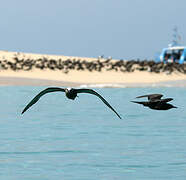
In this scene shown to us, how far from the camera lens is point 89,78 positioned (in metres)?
45.1

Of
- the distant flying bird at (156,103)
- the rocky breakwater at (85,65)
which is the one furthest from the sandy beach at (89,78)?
the distant flying bird at (156,103)

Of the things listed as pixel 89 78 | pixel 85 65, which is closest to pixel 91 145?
pixel 89 78

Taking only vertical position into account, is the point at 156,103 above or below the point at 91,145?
above

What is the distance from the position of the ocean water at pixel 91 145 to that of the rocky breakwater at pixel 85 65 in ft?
81.5

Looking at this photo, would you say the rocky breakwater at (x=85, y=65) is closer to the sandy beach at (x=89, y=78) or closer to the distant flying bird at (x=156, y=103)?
the sandy beach at (x=89, y=78)

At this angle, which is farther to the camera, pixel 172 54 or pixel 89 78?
pixel 172 54

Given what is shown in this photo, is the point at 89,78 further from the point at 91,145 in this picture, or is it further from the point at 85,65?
the point at 91,145

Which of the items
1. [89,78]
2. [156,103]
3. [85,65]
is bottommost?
[89,78]

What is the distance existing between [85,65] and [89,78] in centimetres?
440

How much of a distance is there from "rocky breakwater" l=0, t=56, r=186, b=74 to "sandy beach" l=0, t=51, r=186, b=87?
0.67 meters

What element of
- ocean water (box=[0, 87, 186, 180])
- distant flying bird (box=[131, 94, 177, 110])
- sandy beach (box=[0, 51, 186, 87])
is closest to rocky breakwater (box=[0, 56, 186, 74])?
sandy beach (box=[0, 51, 186, 87])

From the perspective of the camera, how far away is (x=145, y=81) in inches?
1789

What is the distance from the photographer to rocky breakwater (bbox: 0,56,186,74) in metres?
48.0

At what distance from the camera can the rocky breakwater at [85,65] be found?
47969 millimetres
